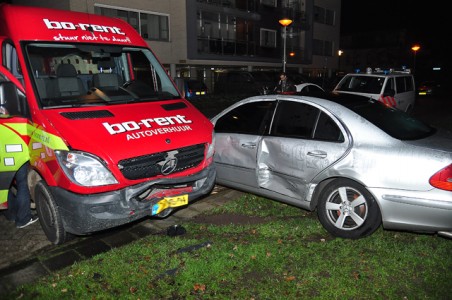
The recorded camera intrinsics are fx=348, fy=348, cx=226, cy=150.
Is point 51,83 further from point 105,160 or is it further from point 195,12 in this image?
point 195,12

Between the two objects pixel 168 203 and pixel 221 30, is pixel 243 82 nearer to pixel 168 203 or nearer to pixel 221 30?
pixel 221 30

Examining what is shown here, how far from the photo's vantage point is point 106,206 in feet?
11.7

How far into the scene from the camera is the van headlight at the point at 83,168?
11.5ft

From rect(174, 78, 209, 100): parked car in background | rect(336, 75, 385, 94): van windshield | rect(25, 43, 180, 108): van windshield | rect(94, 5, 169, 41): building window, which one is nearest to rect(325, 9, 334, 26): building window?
rect(94, 5, 169, 41): building window

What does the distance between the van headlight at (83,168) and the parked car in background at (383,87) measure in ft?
27.0

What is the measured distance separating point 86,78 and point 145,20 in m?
18.2

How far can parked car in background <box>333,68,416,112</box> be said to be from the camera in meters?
10.1

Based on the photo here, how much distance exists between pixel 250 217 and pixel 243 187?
17.9 inches

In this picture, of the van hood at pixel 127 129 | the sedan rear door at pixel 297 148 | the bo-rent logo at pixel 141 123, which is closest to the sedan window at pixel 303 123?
the sedan rear door at pixel 297 148

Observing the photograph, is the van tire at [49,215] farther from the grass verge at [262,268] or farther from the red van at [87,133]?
the grass verge at [262,268]

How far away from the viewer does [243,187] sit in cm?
511

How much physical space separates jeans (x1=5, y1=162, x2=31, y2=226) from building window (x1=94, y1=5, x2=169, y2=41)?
1780cm

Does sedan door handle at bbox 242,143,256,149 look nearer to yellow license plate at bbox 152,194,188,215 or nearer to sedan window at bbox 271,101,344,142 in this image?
sedan window at bbox 271,101,344,142

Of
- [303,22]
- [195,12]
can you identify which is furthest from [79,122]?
[303,22]
